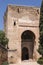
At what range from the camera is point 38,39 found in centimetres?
2459

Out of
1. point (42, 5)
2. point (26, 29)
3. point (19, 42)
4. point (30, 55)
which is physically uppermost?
point (42, 5)

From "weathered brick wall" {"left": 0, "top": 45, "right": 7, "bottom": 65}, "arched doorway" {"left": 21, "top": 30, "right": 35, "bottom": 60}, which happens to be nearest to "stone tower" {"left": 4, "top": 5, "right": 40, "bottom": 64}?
"arched doorway" {"left": 21, "top": 30, "right": 35, "bottom": 60}

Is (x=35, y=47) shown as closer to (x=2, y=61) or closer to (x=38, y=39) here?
(x=38, y=39)

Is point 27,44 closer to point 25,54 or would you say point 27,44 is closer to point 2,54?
point 25,54

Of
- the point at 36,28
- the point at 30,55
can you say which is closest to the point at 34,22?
the point at 36,28

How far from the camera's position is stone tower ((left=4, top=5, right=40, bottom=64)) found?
23.5 metres

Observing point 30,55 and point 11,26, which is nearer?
point 11,26

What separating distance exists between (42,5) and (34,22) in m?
2.53

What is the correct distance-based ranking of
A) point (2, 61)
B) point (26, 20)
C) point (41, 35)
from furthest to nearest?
point (26, 20), point (41, 35), point (2, 61)

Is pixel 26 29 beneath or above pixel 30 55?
above

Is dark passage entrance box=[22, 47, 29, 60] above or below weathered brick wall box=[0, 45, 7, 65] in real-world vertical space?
below

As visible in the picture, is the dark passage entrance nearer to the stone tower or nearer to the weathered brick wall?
the stone tower

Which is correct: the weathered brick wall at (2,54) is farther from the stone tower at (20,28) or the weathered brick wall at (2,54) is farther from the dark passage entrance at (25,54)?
the dark passage entrance at (25,54)

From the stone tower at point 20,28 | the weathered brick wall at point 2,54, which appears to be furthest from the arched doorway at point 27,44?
the weathered brick wall at point 2,54
